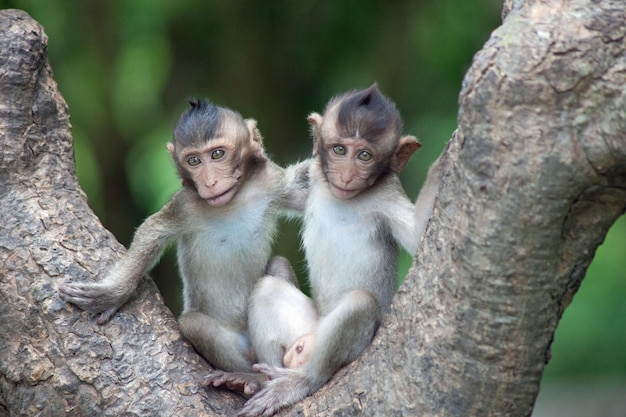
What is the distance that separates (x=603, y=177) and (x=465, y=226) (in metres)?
0.54

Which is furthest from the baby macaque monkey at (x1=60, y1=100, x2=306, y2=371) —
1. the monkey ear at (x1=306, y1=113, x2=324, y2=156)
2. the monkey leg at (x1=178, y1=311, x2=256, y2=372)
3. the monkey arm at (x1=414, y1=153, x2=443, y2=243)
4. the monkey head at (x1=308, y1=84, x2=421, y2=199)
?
the monkey arm at (x1=414, y1=153, x2=443, y2=243)

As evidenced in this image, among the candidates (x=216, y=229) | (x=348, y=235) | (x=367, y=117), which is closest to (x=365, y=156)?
(x=367, y=117)

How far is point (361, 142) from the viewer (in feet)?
15.1

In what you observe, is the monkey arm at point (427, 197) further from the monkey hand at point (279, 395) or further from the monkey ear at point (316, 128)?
the monkey hand at point (279, 395)

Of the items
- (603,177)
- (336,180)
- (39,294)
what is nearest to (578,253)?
(603,177)

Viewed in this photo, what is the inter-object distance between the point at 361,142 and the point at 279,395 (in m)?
1.34

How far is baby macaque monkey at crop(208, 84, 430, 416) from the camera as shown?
4.41m

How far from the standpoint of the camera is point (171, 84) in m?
8.79

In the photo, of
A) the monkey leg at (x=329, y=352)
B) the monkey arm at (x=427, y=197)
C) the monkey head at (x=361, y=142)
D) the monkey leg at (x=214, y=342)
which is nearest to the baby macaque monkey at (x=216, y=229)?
the monkey leg at (x=214, y=342)

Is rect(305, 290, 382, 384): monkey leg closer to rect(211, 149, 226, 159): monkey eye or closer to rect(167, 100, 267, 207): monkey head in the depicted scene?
rect(167, 100, 267, 207): monkey head

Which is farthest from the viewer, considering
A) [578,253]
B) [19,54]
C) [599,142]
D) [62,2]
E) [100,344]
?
[62,2]

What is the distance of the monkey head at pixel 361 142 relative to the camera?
4.63 meters

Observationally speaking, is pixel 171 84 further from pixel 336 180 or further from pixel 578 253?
pixel 578 253

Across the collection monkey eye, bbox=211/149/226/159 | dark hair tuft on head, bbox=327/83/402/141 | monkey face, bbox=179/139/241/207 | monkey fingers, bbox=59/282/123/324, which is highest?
dark hair tuft on head, bbox=327/83/402/141
